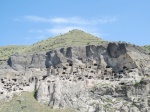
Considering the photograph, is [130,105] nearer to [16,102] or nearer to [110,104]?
[110,104]

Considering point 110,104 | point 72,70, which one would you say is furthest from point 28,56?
point 110,104

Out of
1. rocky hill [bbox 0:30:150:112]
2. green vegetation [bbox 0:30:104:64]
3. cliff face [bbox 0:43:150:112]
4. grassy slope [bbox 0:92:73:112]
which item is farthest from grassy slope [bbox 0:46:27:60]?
grassy slope [bbox 0:92:73:112]

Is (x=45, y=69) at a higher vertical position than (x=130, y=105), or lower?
higher

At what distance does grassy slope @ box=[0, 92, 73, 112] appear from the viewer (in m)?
77.4

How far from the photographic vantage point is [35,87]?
276ft

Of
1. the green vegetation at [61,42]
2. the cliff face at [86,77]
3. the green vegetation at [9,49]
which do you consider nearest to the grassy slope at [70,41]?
the green vegetation at [61,42]

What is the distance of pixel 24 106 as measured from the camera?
78.4 m

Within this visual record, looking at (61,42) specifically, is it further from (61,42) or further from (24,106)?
(24,106)

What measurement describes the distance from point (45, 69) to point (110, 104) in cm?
1795

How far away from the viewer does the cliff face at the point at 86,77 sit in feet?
259

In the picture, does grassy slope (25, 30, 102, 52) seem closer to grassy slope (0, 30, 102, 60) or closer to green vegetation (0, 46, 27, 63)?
grassy slope (0, 30, 102, 60)

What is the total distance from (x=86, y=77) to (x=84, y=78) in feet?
3.05

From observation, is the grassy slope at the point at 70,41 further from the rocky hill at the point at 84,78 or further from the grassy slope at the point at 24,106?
the grassy slope at the point at 24,106

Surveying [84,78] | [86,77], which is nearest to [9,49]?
[86,77]
